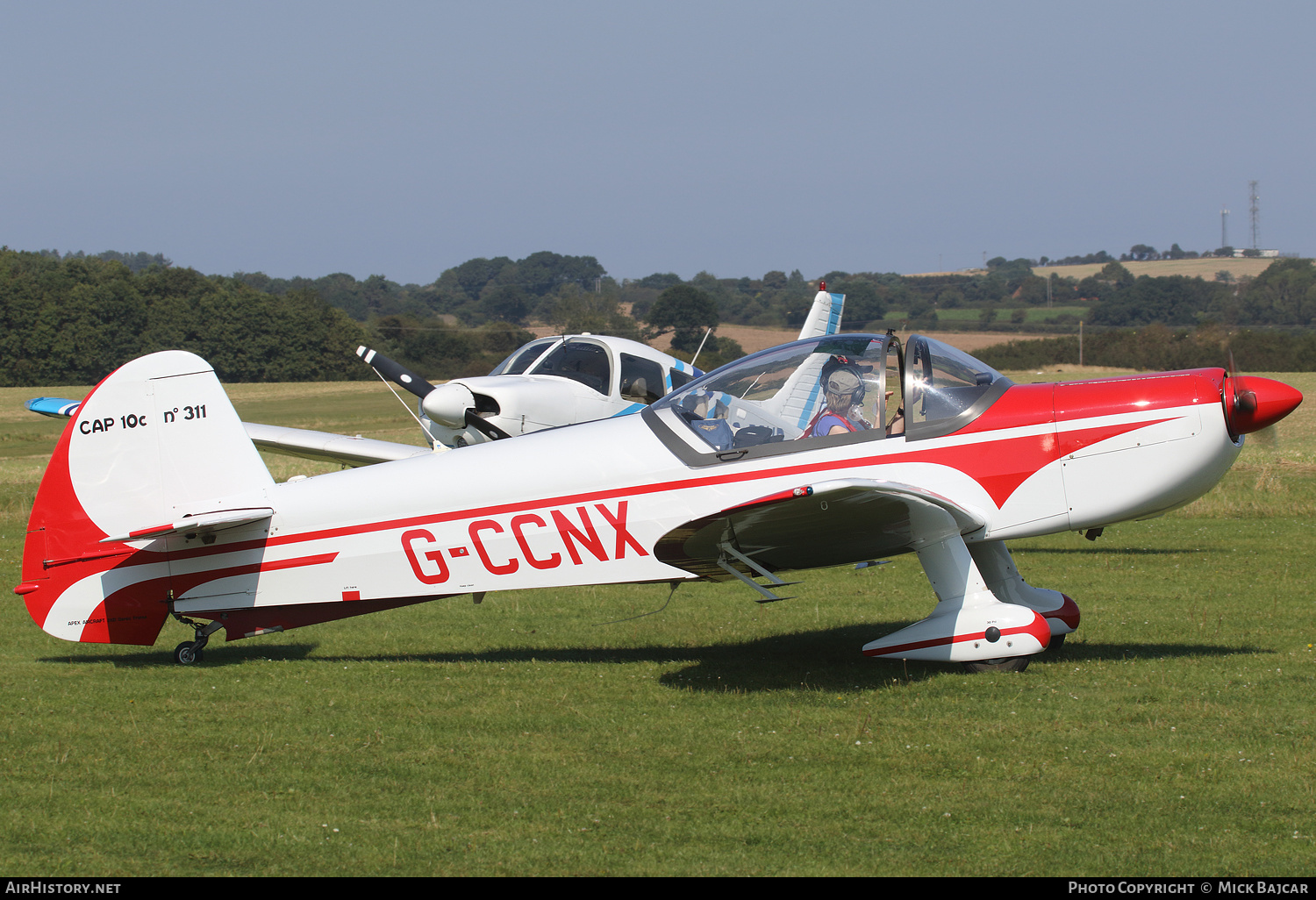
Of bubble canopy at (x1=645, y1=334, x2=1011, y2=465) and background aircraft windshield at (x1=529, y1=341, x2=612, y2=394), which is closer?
bubble canopy at (x1=645, y1=334, x2=1011, y2=465)

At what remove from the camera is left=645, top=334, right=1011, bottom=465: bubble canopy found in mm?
6992

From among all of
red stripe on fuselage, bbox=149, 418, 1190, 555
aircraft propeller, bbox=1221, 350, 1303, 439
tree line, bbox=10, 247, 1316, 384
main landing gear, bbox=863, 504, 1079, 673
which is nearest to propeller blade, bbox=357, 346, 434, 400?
red stripe on fuselage, bbox=149, 418, 1190, 555

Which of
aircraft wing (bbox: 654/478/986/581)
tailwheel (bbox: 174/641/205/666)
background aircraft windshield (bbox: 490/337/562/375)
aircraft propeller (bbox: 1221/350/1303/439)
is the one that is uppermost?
background aircraft windshield (bbox: 490/337/562/375)

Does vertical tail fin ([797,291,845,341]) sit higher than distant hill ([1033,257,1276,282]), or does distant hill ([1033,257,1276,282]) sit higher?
distant hill ([1033,257,1276,282])

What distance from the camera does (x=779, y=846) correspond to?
4.45 m

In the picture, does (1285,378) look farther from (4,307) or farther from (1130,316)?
(4,307)

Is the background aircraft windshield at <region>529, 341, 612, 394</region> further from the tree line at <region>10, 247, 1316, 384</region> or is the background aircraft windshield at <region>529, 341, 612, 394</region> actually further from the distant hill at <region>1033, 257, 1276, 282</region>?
the distant hill at <region>1033, 257, 1276, 282</region>

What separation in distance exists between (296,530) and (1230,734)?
5.92m

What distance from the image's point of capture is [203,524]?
24.8ft

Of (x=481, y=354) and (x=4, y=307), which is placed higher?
(x=4, y=307)

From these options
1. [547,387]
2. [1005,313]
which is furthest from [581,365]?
[1005,313]

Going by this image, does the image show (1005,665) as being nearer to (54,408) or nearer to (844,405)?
(844,405)

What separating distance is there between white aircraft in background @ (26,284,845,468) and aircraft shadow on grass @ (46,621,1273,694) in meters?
3.41
